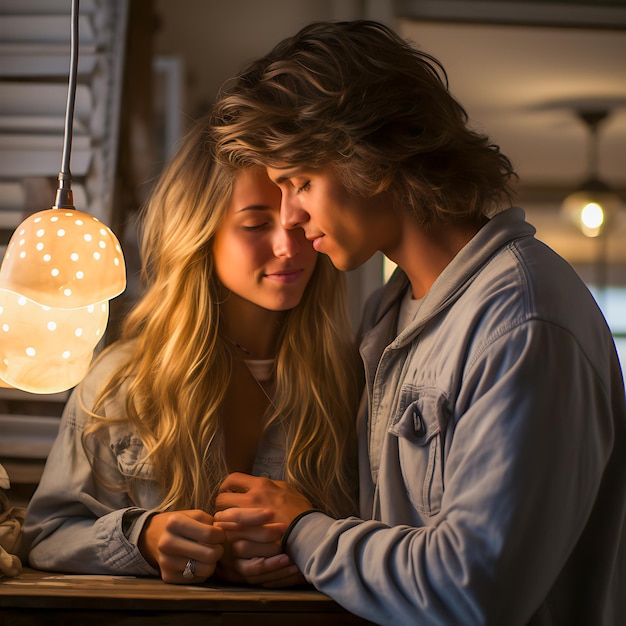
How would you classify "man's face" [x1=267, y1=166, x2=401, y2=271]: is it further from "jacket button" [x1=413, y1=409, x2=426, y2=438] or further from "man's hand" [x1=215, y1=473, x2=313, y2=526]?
"man's hand" [x1=215, y1=473, x2=313, y2=526]

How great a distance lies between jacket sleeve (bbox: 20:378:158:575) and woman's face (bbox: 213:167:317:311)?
43cm

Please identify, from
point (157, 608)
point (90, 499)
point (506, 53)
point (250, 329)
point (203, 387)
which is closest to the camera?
point (157, 608)

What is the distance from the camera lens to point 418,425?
139cm

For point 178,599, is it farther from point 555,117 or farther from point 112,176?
point 555,117

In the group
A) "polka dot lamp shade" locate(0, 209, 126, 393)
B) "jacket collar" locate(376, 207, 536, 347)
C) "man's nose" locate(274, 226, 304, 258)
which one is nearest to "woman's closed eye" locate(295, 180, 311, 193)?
"man's nose" locate(274, 226, 304, 258)

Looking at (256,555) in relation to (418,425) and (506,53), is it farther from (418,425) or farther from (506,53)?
(506,53)

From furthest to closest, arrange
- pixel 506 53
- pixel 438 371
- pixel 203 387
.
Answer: pixel 506 53, pixel 203 387, pixel 438 371

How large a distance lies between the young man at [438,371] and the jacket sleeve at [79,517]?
20 centimetres

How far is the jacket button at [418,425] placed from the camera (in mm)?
1385

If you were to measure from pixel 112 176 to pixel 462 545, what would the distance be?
4.82ft

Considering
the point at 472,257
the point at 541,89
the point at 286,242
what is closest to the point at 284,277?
the point at 286,242

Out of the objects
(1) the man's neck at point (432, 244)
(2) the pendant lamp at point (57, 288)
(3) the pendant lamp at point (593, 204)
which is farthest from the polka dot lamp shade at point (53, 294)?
(3) the pendant lamp at point (593, 204)

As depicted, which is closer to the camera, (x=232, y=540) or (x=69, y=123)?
(x=69, y=123)

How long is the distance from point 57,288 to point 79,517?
67cm
